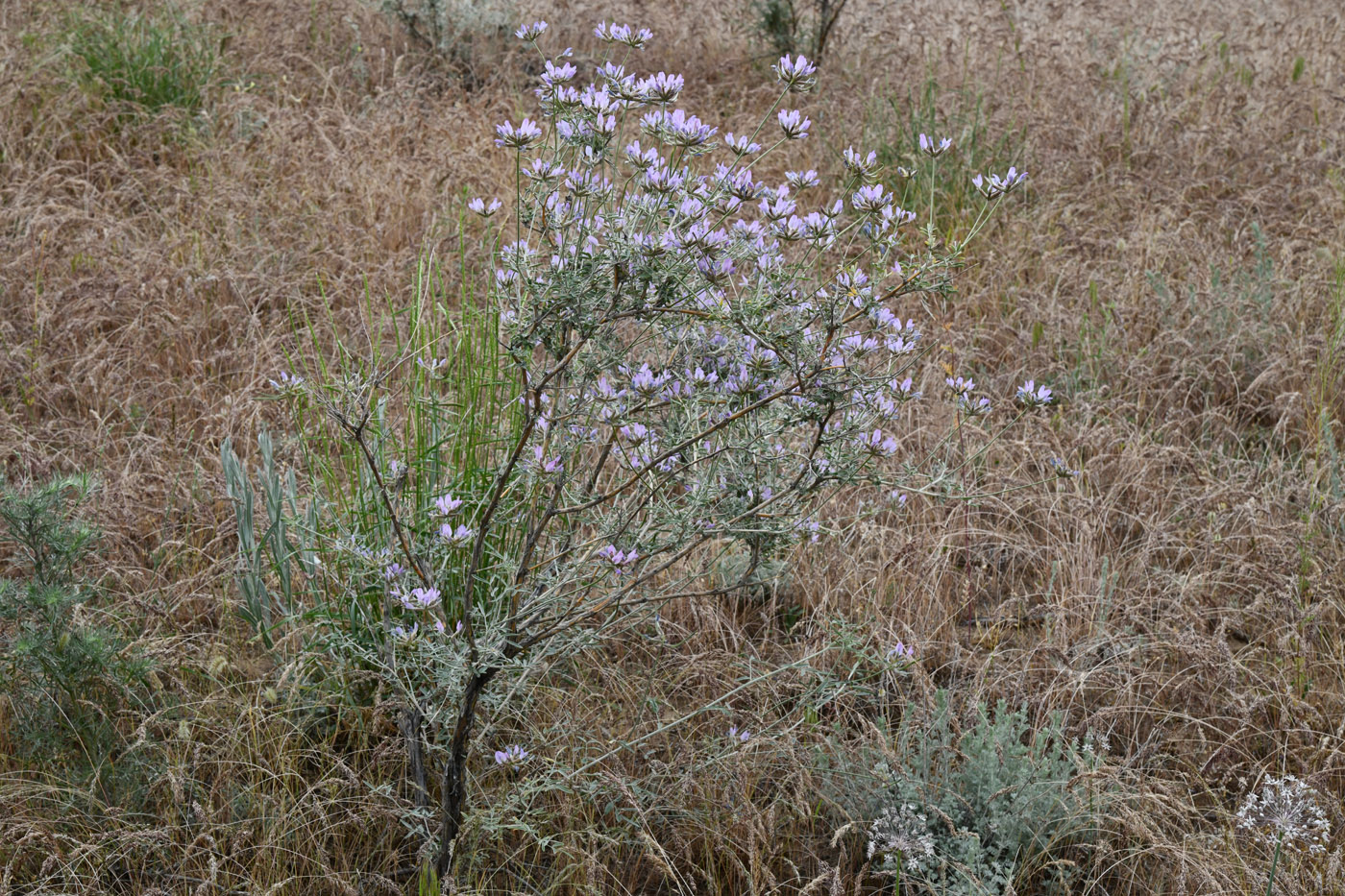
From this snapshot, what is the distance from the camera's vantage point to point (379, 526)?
225 cm

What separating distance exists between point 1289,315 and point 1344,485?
92cm

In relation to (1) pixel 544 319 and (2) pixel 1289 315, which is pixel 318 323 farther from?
(2) pixel 1289 315

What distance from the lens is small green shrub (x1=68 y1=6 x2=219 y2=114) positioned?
15.5 feet

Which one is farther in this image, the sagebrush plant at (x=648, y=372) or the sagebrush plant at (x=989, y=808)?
the sagebrush plant at (x=989, y=808)

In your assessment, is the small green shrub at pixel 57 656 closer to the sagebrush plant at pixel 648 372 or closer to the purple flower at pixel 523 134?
the sagebrush plant at pixel 648 372

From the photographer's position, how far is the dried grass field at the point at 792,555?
204 cm

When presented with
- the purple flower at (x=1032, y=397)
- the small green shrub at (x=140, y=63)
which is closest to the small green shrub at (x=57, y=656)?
the purple flower at (x=1032, y=397)

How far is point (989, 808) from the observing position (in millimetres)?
2113

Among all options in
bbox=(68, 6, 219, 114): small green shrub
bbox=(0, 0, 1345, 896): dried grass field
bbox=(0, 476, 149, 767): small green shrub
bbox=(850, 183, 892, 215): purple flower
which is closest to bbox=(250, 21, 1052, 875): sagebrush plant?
bbox=(850, 183, 892, 215): purple flower

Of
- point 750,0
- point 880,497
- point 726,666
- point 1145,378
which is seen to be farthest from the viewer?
point 750,0

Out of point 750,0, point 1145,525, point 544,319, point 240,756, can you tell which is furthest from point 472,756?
point 750,0

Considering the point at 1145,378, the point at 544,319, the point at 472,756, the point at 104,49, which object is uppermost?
the point at 104,49

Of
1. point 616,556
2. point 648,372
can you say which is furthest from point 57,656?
point 648,372

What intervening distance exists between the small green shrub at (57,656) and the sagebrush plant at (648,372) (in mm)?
455
